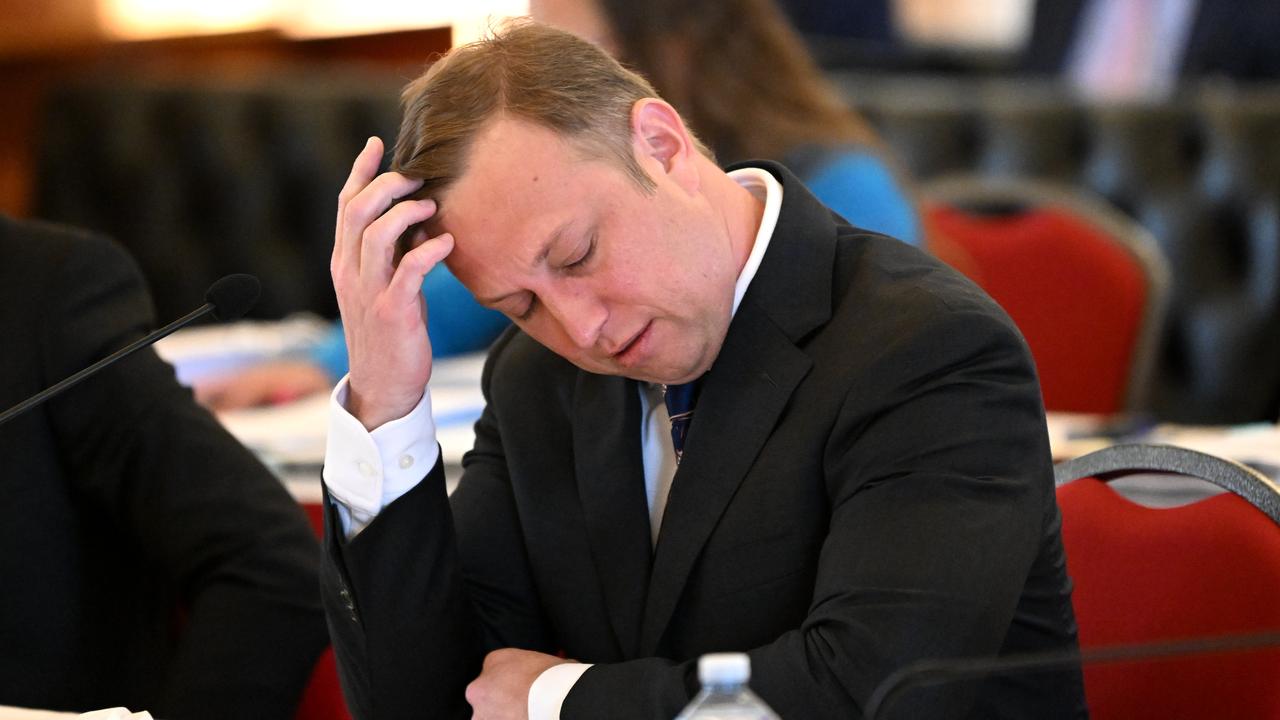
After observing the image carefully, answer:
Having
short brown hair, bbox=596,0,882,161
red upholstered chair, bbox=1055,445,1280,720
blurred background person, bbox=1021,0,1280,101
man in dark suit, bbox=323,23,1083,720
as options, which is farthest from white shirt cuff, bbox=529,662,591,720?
blurred background person, bbox=1021,0,1280,101

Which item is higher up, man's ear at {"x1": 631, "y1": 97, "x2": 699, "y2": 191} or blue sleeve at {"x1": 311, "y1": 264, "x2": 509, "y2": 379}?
man's ear at {"x1": 631, "y1": 97, "x2": 699, "y2": 191}

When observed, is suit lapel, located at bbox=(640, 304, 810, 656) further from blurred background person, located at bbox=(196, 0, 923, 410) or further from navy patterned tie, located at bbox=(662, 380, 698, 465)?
blurred background person, located at bbox=(196, 0, 923, 410)

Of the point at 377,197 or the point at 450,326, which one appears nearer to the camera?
the point at 377,197

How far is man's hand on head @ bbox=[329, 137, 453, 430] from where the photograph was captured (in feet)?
4.00

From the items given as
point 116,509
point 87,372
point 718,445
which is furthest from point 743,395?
point 116,509

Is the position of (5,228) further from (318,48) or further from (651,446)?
(318,48)

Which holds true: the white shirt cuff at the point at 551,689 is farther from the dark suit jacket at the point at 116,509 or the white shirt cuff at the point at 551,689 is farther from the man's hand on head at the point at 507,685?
the dark suit jacket at the point at 116,509

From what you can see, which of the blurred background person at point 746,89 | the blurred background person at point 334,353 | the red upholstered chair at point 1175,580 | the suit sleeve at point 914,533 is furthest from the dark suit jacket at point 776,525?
the blurred background person at point 746,89

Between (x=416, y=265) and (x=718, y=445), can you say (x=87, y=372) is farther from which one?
(x=718, y=445)

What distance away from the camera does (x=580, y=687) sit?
1.13 metres

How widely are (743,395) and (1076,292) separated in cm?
177

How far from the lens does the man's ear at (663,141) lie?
47.7 inches

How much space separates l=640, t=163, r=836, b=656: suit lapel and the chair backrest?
5.08ft

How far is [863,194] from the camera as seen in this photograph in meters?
2.45
